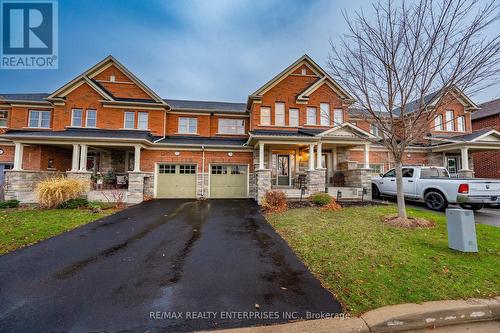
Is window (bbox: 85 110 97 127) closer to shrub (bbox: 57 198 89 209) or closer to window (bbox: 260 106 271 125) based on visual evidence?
shrub (bbox: 57 198 89 209)

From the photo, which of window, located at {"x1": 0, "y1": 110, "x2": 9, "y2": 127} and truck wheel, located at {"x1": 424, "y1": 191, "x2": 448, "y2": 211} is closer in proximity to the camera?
truck wheel, located at {"x1": 424, "y1": 191, "x2": 448, "y2": 211}

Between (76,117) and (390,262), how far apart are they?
64.0 ft

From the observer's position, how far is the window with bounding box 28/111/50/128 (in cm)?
1577

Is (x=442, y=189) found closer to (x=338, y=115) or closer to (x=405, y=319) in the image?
(x=338, y=115)

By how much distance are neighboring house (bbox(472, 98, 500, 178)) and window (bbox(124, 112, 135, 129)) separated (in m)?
26.8

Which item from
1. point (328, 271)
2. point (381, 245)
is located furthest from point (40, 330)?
point (381, 245)

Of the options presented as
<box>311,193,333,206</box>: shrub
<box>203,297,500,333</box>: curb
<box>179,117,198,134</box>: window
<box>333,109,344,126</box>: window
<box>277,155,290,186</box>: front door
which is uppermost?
<box>333,109,344,126</box>: window

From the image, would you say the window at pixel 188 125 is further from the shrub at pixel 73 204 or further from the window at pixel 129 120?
the shrub at pixel 73 204

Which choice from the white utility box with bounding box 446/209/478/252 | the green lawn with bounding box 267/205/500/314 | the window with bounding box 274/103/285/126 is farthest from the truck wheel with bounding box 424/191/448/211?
the window with bounding box 274/103/285/126

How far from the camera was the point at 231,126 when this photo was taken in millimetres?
17406

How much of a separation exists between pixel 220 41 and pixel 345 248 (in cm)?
3572

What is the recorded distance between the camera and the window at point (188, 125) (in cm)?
1689

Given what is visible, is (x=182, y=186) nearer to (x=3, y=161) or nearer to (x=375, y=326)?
(x=3, y=161)

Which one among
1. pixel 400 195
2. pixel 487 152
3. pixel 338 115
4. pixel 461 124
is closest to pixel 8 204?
pixel 400 195
